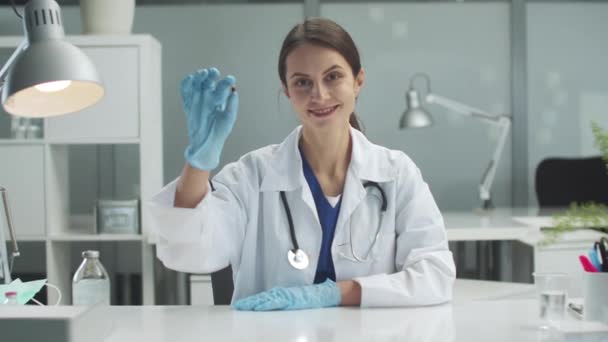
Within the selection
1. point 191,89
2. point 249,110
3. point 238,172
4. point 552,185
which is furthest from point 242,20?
point 191,89

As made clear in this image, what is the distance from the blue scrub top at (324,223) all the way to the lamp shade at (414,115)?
197 cm

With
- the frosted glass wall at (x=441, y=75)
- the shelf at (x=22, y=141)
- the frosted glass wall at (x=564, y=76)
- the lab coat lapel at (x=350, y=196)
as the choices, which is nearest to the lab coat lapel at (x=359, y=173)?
the lab coat lapel at (x=350, y=196)

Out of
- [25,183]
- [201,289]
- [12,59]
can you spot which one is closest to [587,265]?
[12,59]

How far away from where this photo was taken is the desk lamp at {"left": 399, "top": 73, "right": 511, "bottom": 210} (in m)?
3.90

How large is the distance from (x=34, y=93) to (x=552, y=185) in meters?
2.96

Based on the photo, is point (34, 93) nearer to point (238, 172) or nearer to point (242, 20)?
point (238, 172)

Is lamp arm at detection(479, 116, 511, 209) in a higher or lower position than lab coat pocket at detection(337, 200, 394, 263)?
higher

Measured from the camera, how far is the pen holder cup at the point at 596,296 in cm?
148

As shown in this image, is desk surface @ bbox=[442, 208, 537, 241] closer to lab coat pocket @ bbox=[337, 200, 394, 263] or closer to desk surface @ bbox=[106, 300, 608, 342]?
lab coat pocket @ bbox=[337, 200, 394, 263]

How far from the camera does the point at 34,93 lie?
147cm

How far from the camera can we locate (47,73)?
4.38 ft

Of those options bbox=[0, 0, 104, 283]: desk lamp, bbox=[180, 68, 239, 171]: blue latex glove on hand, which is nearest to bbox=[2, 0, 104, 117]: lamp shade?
bbox=[0, 0, 104, 283]: desk lamp

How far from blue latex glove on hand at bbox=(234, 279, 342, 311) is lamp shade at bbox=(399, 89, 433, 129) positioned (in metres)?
2.24

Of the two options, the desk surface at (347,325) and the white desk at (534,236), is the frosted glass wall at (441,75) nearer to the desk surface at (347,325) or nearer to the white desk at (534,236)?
the white desk at (534,236)
